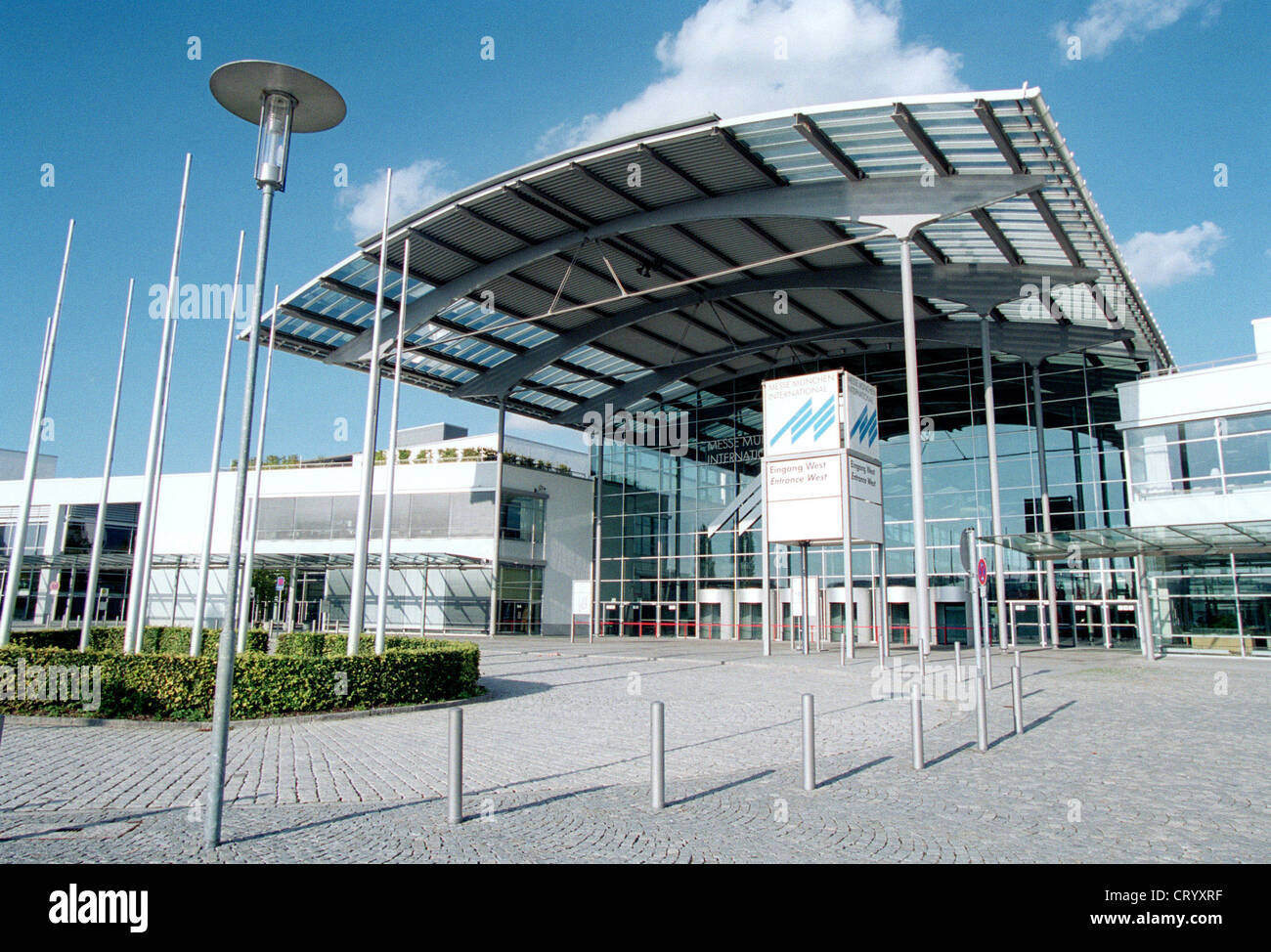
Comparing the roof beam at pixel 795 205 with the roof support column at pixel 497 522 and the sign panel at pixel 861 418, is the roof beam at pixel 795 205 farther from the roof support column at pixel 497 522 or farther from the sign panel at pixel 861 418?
the roof support column at pixel 497 522

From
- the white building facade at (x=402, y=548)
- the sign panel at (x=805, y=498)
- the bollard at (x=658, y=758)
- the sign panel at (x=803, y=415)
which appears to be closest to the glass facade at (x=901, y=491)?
the white building facade at (x=402, y=548)

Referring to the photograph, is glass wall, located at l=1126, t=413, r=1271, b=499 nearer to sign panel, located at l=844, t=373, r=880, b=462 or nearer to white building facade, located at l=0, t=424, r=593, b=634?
sign panel, located at l=844, t=373, r=880, b=462

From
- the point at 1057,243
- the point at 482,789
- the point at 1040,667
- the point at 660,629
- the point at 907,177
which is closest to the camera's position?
the point at 482,789

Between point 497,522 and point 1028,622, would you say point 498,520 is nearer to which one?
point 497,522

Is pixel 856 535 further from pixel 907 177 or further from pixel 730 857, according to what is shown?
pixel 730 857

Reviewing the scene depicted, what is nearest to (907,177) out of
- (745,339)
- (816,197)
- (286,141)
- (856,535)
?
(816,197)

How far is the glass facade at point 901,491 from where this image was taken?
29.1 m

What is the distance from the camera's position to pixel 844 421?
20500 mm

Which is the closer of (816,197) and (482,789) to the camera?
(482,789)

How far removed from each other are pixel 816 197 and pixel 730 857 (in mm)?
19615

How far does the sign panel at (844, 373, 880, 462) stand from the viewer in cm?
2067

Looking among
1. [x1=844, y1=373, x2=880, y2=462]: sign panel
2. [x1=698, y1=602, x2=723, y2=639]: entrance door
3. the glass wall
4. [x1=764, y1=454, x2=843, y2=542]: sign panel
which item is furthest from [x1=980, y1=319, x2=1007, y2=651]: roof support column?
[x1=698, y1=602, x2=723, y2=639]: entrance door

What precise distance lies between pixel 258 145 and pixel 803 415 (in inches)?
659
